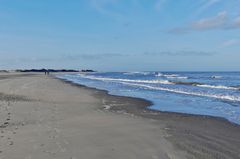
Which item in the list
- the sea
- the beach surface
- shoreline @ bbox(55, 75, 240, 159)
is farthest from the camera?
the sea

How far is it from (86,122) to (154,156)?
4896 mm

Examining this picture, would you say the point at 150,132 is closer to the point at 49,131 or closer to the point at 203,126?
the point at 203,126

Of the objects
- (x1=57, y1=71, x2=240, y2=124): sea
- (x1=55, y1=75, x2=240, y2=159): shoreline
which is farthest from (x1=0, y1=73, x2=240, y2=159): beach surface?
(x1=57, y1=71, x2=240, y2=124): sea

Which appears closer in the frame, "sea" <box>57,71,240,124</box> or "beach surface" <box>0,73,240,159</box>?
"beach surface" <box>0,73,240,159</box>

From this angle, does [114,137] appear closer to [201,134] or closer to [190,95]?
[201,134]

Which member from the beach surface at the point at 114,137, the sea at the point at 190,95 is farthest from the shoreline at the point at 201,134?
the sea at the point at 190,95

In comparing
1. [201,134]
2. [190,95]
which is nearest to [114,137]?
[201,134]

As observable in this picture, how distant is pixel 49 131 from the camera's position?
30.2 ft

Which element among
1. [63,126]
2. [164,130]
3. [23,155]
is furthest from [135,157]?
[63,126]

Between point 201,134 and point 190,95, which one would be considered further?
point 190,95

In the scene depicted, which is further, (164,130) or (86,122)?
(86,122)

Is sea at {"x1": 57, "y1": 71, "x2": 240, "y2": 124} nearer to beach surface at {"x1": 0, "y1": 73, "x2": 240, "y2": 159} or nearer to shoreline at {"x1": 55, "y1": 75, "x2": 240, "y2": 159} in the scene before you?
shoreline at {"x1": 55, "y1": 75, "x2": 240, "y2": 159}

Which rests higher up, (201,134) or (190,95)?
(201,134)

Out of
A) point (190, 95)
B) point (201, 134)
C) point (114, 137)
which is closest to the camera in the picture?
point (114, 137)
